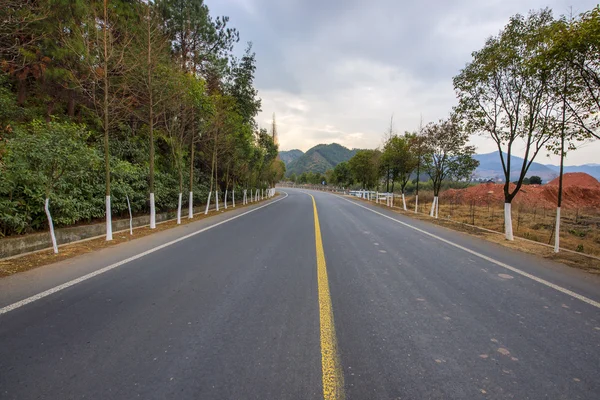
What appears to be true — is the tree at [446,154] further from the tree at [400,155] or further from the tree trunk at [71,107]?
the tree trunk at [71,107]

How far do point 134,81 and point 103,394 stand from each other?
11.7 metres

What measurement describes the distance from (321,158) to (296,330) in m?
172

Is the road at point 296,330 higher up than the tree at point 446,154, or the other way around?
the tree at point 446,154

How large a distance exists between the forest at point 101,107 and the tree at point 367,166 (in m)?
20.2

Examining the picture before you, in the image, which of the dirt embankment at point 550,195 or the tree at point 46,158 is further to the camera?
the dirt embankment at point 550,195

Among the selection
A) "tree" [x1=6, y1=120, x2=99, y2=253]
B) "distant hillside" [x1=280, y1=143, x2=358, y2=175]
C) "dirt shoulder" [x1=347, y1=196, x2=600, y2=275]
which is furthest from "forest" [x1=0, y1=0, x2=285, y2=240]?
→ "distant hillside" [x1=280, y1=143, x2=358, y2=175]

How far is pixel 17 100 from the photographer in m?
11.8

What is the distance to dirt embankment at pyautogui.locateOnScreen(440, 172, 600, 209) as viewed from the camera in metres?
25.1

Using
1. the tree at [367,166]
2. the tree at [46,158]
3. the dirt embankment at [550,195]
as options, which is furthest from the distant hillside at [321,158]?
the tree at [46,158]

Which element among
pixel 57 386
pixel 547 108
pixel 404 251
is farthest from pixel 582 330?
pixel 547 108

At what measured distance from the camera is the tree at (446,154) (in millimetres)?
17984

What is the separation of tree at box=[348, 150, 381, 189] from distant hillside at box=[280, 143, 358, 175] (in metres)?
111

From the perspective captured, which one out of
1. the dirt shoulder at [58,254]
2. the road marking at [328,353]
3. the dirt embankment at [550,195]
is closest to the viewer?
the road marking at [328,353]

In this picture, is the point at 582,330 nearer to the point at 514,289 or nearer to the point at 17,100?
the point at 514,289
